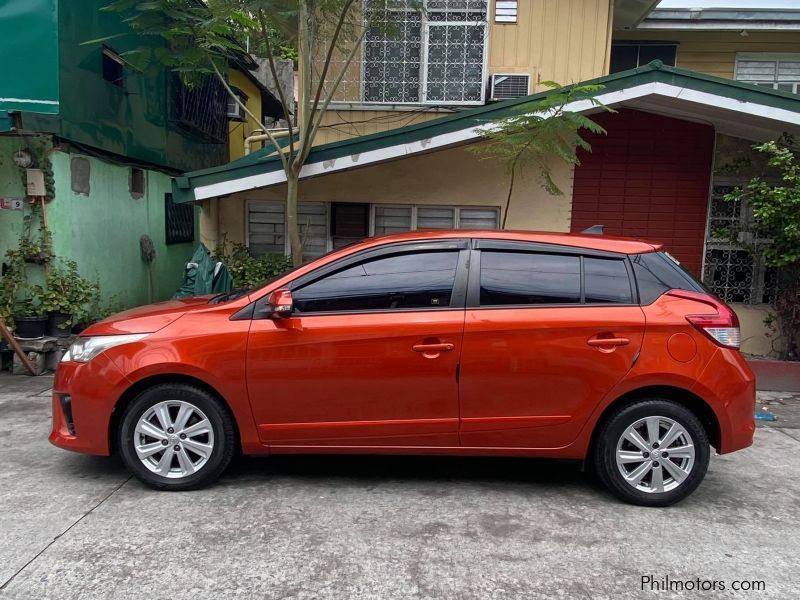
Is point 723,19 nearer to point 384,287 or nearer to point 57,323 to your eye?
point 384,287

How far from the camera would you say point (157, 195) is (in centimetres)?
1079

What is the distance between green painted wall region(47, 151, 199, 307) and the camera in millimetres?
7723

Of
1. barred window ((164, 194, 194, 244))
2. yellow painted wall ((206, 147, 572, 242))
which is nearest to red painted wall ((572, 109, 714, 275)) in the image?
yellow painted wall ((206, 147, 572, 242))

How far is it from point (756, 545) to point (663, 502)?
0.55 m

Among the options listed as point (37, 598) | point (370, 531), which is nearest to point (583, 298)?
point (370, 531)

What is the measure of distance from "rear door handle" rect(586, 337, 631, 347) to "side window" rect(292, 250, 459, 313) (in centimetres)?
92

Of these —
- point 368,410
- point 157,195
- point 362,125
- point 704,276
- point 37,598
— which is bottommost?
point 37,598

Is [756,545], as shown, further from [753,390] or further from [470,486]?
[470,486]

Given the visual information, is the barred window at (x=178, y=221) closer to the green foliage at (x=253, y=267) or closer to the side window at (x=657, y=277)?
the green foliage at (x=253, y=267)

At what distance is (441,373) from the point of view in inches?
156

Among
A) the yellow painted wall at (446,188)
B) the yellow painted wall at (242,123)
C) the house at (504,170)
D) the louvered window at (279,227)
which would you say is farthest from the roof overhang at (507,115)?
the yellow painted wall at (242,123)

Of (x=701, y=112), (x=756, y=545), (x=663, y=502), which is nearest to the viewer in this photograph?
(x=756, y=545)

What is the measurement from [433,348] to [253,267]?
4.80 m

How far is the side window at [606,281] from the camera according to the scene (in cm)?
405
